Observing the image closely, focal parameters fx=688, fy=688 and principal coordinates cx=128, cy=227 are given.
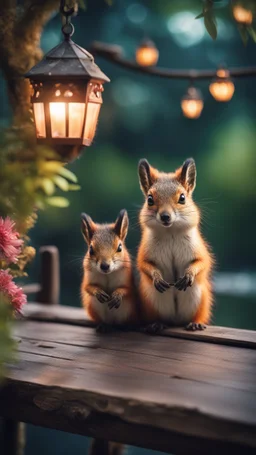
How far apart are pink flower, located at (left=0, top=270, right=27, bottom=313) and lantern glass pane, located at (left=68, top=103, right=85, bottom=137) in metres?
0.64

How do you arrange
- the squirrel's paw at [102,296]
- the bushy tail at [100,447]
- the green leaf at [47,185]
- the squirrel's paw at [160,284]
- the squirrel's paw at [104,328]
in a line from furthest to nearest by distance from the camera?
the bushy tail at [100,447], the squirrel's paw at [104,328], the squirrel's paw at [102,296], the squirrel's paw at [160,284], the green leaf at [47,185]

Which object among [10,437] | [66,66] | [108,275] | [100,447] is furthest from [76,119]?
[10,437]

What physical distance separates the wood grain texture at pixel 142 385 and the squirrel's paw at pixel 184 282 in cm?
26

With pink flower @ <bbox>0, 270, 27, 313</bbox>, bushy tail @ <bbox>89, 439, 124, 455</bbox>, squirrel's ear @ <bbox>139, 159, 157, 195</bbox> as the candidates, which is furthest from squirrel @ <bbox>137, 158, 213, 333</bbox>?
bushy tail @ <bbox>89, 439, 124, 455</bbox>

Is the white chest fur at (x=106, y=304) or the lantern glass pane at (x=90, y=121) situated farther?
the white chest fur at (x=106, y=304)

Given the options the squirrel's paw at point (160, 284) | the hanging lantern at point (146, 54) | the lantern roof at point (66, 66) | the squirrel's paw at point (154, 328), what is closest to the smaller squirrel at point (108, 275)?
the squirrel's paw at point (154, 328)

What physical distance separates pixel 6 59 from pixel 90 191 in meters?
5.77

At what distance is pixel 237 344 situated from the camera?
3096 mm

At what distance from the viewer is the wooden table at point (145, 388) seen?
222cm

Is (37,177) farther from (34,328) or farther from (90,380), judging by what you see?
(34,328)

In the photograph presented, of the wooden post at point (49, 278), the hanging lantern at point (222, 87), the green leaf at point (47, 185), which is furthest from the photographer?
the hanging lantern at point (222, 87)

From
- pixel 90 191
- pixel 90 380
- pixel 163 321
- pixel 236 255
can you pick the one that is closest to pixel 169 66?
pixel 90 191

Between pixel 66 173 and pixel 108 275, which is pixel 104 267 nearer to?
pixel 108 275

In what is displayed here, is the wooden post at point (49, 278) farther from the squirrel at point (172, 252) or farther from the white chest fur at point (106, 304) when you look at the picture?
the squirrel at point (172, 252)
